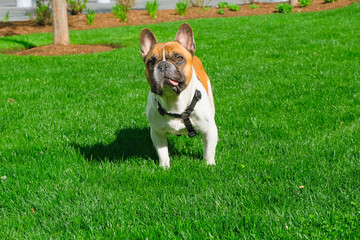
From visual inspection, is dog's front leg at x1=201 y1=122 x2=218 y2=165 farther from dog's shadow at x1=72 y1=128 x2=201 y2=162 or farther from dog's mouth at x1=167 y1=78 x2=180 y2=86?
dog's mouth at x1=167 y1=78 x2=180 y2=86

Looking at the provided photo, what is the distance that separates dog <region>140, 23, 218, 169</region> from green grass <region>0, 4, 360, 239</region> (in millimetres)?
370

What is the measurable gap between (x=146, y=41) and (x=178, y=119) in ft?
3.07

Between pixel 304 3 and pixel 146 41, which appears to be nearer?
pixel 146 41

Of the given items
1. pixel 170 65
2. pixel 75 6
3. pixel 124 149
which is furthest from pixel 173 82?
pixel 75 6

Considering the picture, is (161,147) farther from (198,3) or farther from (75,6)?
(198,3)

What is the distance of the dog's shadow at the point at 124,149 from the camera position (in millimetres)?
4727

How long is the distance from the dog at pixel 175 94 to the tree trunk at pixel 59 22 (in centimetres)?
942

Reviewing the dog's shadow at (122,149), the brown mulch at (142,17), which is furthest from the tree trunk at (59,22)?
the dog's shadow at (122,149)

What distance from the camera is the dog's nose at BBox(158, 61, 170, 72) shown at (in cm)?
369

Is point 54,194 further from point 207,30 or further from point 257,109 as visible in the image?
point 207,30

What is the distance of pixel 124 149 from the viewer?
16.2ft

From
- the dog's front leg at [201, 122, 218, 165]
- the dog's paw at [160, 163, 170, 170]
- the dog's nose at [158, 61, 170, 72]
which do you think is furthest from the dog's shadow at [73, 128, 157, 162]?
the dog's nose at [158, 61, 170, 72]

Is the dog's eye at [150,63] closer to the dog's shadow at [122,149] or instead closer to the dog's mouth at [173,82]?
the dog's mouth at [173,82]

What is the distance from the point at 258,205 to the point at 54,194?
1.90 metres
